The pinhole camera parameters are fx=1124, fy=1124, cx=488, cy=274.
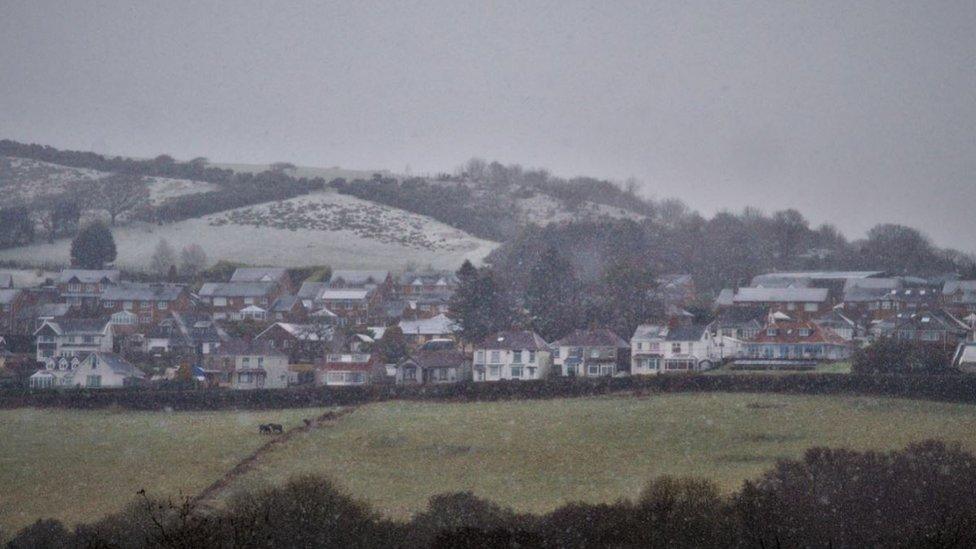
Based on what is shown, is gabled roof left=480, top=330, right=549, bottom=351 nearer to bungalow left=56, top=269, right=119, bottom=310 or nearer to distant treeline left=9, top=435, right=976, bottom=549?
distant treeline left=9, top=435, right=976, bottom=549

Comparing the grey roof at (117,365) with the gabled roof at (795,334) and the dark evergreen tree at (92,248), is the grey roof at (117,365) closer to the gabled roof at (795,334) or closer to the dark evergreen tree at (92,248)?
the dark evergreen tree at (92,248)

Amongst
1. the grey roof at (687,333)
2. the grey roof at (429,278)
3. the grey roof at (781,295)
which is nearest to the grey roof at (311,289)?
the grey roof at (429,278)

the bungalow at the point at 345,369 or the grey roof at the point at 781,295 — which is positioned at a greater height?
the grey roof at the point at 781,295

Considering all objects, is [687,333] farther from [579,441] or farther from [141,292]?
[141,292]

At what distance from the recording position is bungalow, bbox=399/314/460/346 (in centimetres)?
1288

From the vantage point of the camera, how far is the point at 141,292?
13.1 meters

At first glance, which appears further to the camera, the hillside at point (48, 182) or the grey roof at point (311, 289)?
the hillside at point (48, 182)

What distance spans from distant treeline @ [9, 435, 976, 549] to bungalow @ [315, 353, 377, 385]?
2617mm

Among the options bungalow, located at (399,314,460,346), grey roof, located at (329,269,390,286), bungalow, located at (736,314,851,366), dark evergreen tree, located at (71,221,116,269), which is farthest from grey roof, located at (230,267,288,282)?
bungalow, located at (736,314,851,366)

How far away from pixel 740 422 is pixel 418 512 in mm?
3638

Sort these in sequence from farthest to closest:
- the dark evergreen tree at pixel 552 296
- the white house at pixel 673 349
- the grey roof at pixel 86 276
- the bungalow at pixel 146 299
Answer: the dark evergreen tree at pixel 552 296 < the grey roof at pixel 86 276 < the bungalow at pixel 146 299 < the white house at pixel 673 349

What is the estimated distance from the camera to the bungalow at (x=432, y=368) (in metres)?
12.1

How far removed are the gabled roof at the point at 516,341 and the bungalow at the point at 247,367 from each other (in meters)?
2.30

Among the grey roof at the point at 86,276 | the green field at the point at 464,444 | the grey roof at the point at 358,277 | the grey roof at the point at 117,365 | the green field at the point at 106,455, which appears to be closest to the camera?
the green field at the point at 106,455
